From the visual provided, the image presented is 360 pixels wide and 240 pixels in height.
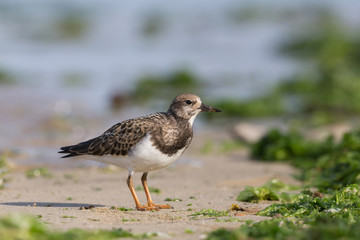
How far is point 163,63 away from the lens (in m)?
20.0

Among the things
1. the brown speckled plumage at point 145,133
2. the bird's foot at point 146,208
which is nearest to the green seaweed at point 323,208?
the bird's foot at point 146,208

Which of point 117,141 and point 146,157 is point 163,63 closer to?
point 117,141

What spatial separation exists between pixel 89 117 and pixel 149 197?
22.3ft

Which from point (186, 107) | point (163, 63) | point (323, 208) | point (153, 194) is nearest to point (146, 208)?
point (153, 194)

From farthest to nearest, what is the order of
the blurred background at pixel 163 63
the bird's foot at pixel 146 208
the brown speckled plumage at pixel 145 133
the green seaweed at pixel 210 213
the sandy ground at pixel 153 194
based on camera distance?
the blurred background at pixel 163 63
the brown speckled plumage at pixel 145 133
the bird's foot at pixel 146 208
the green seaweed at pixel 210 213
the sandy ground at pixel 153 194

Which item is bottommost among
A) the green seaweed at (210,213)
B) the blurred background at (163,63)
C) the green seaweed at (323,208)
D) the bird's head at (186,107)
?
the green seaweed at (323,208)

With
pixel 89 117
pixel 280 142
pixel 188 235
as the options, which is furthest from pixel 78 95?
pixel 188 235

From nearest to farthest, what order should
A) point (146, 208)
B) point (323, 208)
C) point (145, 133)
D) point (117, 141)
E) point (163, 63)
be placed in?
point (323, 208) → point (146, 208) → point (145, 133) → point (117, 141) → point (163, 63)

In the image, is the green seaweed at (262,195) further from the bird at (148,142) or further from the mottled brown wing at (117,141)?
the mottled brown wing at (117,141)

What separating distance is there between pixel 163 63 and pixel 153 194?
45.6 feet

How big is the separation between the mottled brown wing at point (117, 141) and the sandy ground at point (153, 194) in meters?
0.51

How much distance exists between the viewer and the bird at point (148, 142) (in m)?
5.59

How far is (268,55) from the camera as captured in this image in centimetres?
2181

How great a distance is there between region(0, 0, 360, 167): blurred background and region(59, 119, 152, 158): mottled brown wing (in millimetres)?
2510
